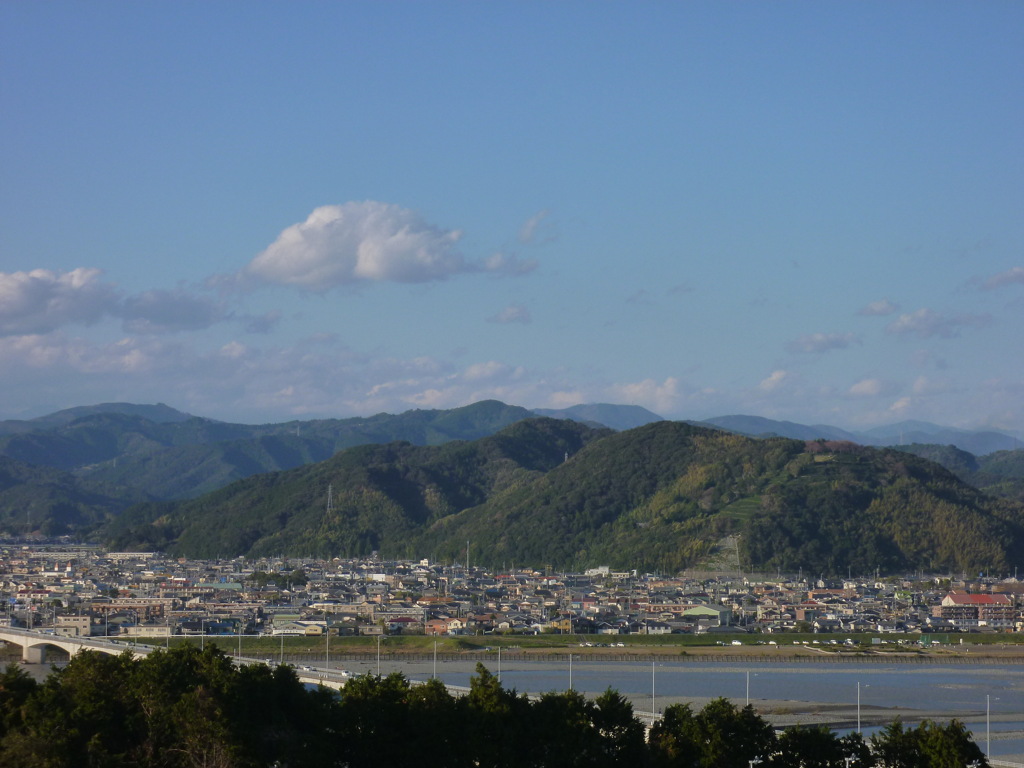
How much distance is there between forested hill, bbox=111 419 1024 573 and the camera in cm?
9831

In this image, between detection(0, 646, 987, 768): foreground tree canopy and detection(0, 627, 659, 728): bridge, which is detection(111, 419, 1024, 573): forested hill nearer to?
detection(0, 627, 659, 728): bridge

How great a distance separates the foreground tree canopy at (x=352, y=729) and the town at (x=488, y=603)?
34852 millimetres

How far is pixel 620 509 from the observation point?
370 feet

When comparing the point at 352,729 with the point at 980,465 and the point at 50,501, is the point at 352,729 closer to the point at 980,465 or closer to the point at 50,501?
the point at 50,501

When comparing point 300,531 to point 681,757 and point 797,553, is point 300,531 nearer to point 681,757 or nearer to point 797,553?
point 797,553

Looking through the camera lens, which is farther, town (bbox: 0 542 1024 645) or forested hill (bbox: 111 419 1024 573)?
forested hill (bbox: 111 419 1024 573)

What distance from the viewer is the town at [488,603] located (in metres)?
64.1

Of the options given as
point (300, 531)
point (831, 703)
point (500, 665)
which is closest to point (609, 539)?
point (300, 531)

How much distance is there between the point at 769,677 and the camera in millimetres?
48375

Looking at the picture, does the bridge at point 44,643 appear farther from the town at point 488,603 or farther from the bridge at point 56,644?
the town at point 488,603

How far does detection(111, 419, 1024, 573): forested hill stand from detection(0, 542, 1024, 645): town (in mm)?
4430

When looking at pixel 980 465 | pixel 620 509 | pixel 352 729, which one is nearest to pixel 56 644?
pixel 352 729

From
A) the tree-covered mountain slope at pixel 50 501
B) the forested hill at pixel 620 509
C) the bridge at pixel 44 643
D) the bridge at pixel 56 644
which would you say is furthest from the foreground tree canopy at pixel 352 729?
the tree-covered mountain slope at pixel 50 501

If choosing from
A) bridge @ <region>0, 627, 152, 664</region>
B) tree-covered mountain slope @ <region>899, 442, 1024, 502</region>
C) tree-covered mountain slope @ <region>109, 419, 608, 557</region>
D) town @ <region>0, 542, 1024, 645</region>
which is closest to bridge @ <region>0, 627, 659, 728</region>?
bridge @ <region>0, 627, 152, 664</region>
